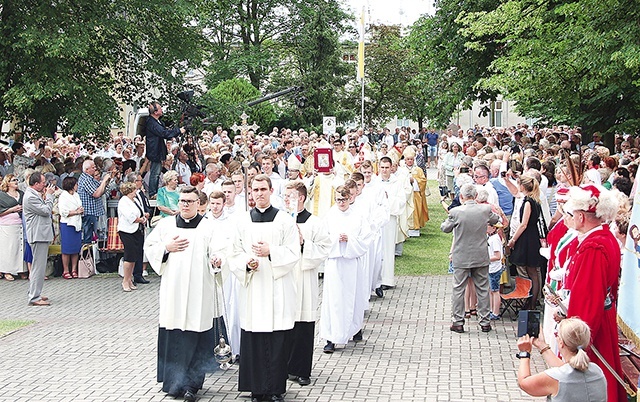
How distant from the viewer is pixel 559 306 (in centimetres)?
757

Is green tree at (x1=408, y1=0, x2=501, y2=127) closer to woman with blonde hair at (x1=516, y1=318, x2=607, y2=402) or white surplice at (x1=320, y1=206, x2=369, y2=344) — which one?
white surplice at (x1=320, y1=206, x2=369, y2=344)

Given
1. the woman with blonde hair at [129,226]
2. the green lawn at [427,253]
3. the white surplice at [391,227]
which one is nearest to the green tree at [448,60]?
the green lawn at [427,253]

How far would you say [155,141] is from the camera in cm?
1728

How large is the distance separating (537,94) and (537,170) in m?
4.42

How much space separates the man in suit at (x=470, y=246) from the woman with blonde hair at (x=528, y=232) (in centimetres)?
55

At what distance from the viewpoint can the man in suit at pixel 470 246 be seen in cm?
1102

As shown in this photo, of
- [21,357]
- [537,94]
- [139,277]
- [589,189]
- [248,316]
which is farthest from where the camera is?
[537,94]

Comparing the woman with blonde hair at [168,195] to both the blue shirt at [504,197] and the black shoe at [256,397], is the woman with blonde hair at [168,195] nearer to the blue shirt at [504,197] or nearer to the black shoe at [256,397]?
the blue shirt at [504,197]

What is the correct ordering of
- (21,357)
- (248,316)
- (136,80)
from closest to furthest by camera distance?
(248,316) → (21,357) → (136,80)

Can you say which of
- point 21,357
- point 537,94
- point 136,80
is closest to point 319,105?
point 136,80

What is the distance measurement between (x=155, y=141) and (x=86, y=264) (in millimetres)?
2838

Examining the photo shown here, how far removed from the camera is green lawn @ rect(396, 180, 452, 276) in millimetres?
16219

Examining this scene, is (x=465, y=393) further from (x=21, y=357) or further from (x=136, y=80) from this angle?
(x=136, y=80)

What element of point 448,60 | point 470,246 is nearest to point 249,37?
point 448,60
